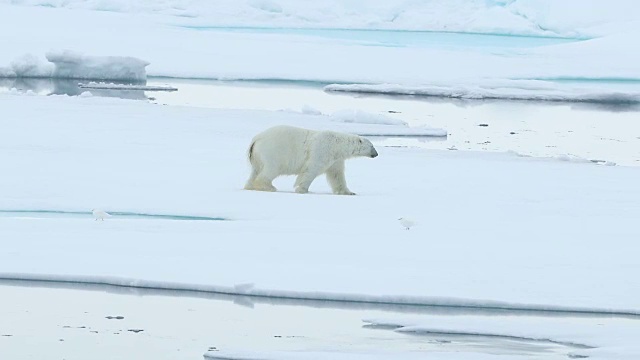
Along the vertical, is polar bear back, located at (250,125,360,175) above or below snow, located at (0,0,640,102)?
below

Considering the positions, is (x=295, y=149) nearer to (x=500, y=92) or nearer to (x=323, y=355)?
(x=323, y=355)

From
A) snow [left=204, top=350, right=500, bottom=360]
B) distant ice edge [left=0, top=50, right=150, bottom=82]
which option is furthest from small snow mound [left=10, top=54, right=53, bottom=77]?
snow [left=204, top=350, right=500, bottom=360]

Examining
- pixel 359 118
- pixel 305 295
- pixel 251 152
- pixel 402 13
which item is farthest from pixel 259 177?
pixel 402 13

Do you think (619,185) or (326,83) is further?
(326,83)

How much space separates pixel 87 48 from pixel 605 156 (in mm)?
11559

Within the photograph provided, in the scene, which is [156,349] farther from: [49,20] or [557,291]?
[49,20]

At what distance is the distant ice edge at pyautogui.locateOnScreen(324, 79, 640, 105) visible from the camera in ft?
52.7

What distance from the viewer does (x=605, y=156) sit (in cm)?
1014

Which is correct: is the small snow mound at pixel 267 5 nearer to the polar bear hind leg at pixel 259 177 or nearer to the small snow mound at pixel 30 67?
the small snow mound at pixel 30 67

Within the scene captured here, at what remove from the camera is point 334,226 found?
5.67 meters

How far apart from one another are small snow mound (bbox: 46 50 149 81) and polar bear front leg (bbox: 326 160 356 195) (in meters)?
9.88

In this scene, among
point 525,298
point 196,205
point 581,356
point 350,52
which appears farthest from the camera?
point 350,52

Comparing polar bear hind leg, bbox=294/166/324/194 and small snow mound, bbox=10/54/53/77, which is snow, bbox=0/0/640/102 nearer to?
small snow mound, bbox=10/54/53/77

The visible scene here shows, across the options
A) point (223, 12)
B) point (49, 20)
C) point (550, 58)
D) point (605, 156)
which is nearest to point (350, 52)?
point (550, 58)
